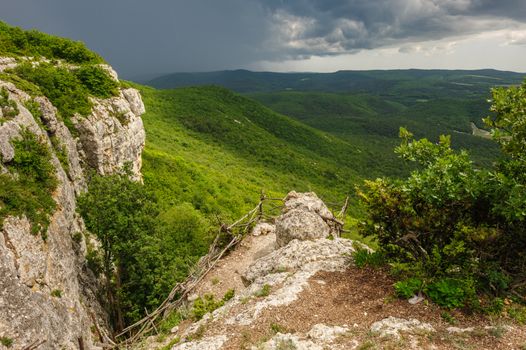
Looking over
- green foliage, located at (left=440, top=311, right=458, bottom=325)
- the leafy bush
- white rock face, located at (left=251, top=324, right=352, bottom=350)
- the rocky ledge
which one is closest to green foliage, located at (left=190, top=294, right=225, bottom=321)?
the rocky ledge

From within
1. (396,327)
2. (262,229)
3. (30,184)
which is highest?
(30,184)

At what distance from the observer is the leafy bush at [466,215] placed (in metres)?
9.48

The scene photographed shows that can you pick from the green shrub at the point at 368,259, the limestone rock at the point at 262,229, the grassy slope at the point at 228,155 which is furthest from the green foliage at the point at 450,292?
the grassy slope at the point at 228,155

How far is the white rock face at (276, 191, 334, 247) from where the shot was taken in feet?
62.0

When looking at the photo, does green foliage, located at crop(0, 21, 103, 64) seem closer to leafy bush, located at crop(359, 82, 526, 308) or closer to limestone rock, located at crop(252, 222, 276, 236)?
limestone rock, located at crop(252, 222, 276, 236)

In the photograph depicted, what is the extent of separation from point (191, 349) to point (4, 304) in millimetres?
5660

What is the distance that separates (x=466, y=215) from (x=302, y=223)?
9.68m

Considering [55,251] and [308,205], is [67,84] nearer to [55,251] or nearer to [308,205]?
[55,251]

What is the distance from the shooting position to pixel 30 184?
→ 13.7 metres

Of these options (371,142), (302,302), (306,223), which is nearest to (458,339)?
(302,302)

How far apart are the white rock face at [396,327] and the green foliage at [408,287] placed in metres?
1.04

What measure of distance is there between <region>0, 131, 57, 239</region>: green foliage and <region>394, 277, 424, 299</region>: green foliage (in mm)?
12769

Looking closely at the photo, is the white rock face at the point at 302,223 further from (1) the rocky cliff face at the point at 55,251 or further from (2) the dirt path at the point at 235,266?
(1) the rocky cliff face at the point at 55,251

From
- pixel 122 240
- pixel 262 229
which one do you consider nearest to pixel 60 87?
pixel 122 240
